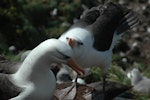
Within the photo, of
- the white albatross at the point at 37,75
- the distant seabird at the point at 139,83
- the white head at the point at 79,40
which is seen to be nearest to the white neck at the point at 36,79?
the white albatross at the point at 37,75

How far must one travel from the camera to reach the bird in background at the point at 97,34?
677 cm

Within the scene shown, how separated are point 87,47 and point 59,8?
5405 mm

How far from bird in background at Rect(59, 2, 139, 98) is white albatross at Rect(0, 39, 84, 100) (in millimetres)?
1192

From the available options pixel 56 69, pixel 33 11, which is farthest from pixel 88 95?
pixel 33 11

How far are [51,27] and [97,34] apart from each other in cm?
431

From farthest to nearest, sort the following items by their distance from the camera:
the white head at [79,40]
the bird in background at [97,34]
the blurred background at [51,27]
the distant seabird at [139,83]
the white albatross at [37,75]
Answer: the blurred background at [51,27], the distant seabird at [139,83], the bird in background at [97,34], the white head at [79,40], the white albatross at [37,75]

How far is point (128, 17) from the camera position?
830 centimetres

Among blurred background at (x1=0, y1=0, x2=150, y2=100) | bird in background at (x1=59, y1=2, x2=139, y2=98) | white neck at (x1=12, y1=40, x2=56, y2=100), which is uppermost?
blurred background at (x1=0, y1=0, x2=150, y2=100)

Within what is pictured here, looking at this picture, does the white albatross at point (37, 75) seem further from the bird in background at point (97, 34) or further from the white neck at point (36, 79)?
the bird in background at point (97, 34)

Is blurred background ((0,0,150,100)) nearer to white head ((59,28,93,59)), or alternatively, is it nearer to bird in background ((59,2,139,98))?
bird in background ((59,2,139,98))

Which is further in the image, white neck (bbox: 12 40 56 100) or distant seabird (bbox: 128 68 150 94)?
distant seabird (bbox: 128 68 150 94)

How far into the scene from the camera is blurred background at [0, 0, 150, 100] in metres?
10.3

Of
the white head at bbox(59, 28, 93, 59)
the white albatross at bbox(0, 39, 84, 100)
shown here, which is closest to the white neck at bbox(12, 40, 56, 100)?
the white albatross at bbox(0, 39, 84, 100)

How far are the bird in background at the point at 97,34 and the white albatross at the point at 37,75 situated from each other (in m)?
1.19
